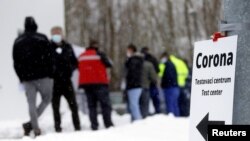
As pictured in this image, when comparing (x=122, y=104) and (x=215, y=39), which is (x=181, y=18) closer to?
(x=122, y=104)

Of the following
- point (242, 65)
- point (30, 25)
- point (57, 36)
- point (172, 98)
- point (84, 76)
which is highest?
point (242, 65)

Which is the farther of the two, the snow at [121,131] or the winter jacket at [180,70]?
the winter jacket at [180,70]

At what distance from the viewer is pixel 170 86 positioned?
19.0 metres

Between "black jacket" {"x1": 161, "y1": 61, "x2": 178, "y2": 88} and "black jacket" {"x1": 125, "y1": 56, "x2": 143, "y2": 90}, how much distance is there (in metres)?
1.35

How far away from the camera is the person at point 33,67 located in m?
13.8

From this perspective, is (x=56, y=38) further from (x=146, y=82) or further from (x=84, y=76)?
(x=146, y=82)

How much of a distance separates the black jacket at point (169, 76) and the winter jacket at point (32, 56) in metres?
5.20

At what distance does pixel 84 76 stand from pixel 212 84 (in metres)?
10.2

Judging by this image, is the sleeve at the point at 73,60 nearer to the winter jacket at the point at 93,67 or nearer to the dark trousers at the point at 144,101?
the winter jacket at the point at 93,67

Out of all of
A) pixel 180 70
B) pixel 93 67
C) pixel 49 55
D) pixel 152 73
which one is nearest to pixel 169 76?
pixel 152 73

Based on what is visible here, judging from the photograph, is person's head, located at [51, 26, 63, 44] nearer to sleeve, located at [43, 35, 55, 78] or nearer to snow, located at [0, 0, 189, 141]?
sleeve, located at [43, 35, 55, 78]

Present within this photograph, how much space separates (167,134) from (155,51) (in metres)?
19.9

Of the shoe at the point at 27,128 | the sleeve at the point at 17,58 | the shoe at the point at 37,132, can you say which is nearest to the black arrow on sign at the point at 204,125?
the shoe at the point at 37,132

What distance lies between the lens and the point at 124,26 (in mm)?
30703
